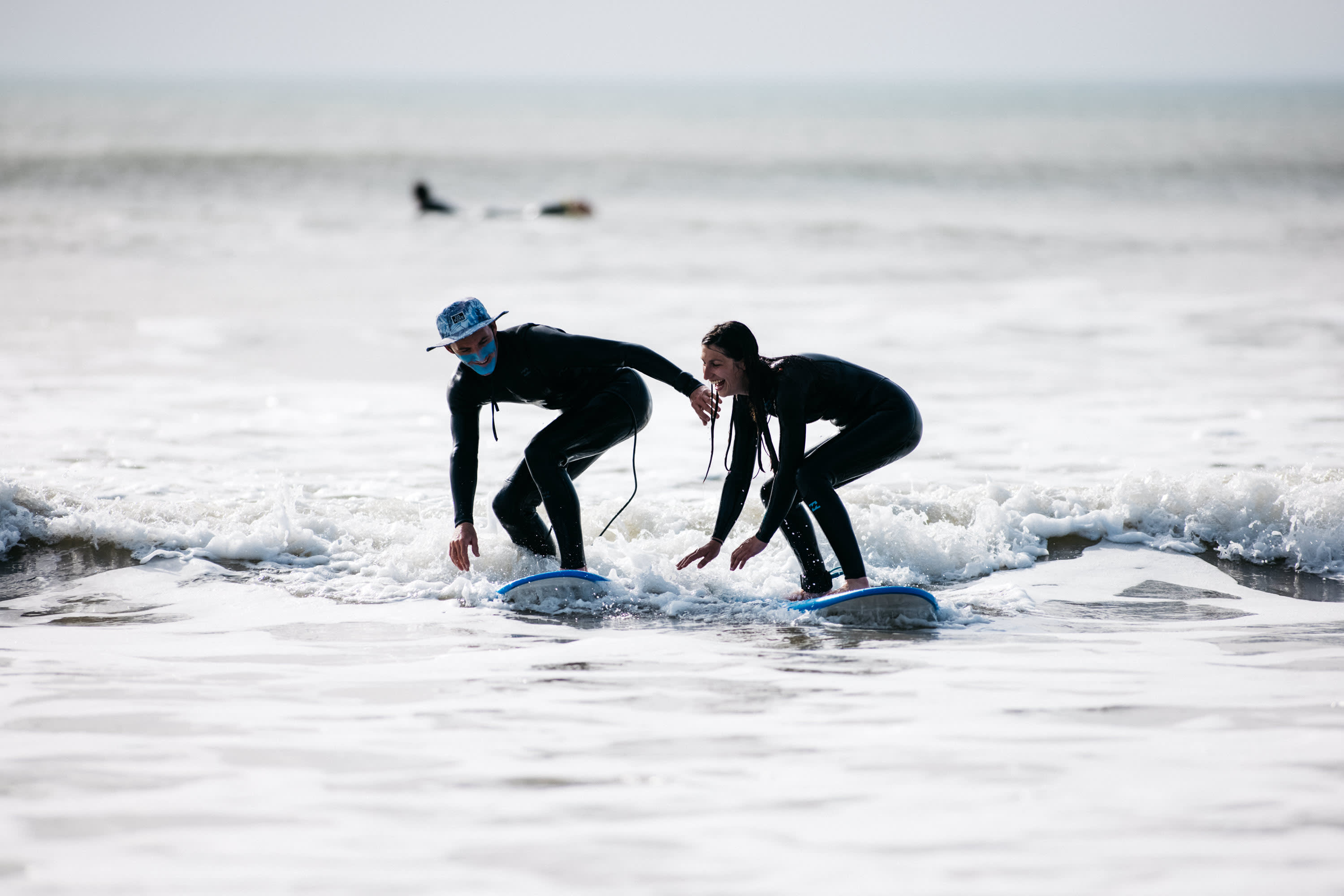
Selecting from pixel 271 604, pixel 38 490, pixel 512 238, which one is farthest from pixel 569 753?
pixel 512 238

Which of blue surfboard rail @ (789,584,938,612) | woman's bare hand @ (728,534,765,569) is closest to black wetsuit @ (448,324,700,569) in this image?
woman's bare hand @ (728,534,765,569)

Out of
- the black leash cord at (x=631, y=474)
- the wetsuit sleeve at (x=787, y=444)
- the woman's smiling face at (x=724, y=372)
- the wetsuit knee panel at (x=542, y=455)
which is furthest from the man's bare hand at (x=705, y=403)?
the wetsuit knee panel at (x=542, y=455)

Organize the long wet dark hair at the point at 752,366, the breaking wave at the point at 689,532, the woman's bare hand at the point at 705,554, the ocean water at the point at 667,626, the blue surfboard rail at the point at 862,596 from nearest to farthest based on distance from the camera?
the ocean water at the point at 667,626, the long wet dark hair at the point at 752,366, the woman's bare hand at the point at 705,554, the blue surfboard rail at the point at 862,596, the breaking wave at the point at 689,532

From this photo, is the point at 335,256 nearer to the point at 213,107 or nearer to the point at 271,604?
the point at 271,604

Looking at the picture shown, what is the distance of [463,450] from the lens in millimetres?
5891

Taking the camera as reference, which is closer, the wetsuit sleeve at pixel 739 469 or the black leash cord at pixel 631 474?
the wetsuit sleeve at pixel 739 469

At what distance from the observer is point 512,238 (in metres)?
26.9

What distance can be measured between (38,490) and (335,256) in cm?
1606

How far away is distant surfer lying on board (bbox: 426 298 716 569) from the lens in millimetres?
5789

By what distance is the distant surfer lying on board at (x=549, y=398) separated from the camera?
579 centimetres

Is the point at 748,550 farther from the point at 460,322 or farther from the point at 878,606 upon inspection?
the point at 460,322

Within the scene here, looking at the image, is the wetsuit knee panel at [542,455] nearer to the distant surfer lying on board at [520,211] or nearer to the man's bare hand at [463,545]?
the man's bare hand at [463,545]

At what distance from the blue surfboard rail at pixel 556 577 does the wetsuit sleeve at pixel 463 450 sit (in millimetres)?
410

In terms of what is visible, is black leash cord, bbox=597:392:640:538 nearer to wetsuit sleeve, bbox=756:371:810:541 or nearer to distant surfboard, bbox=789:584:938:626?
wetsuit sleeve, bbox=756:371:810:541
